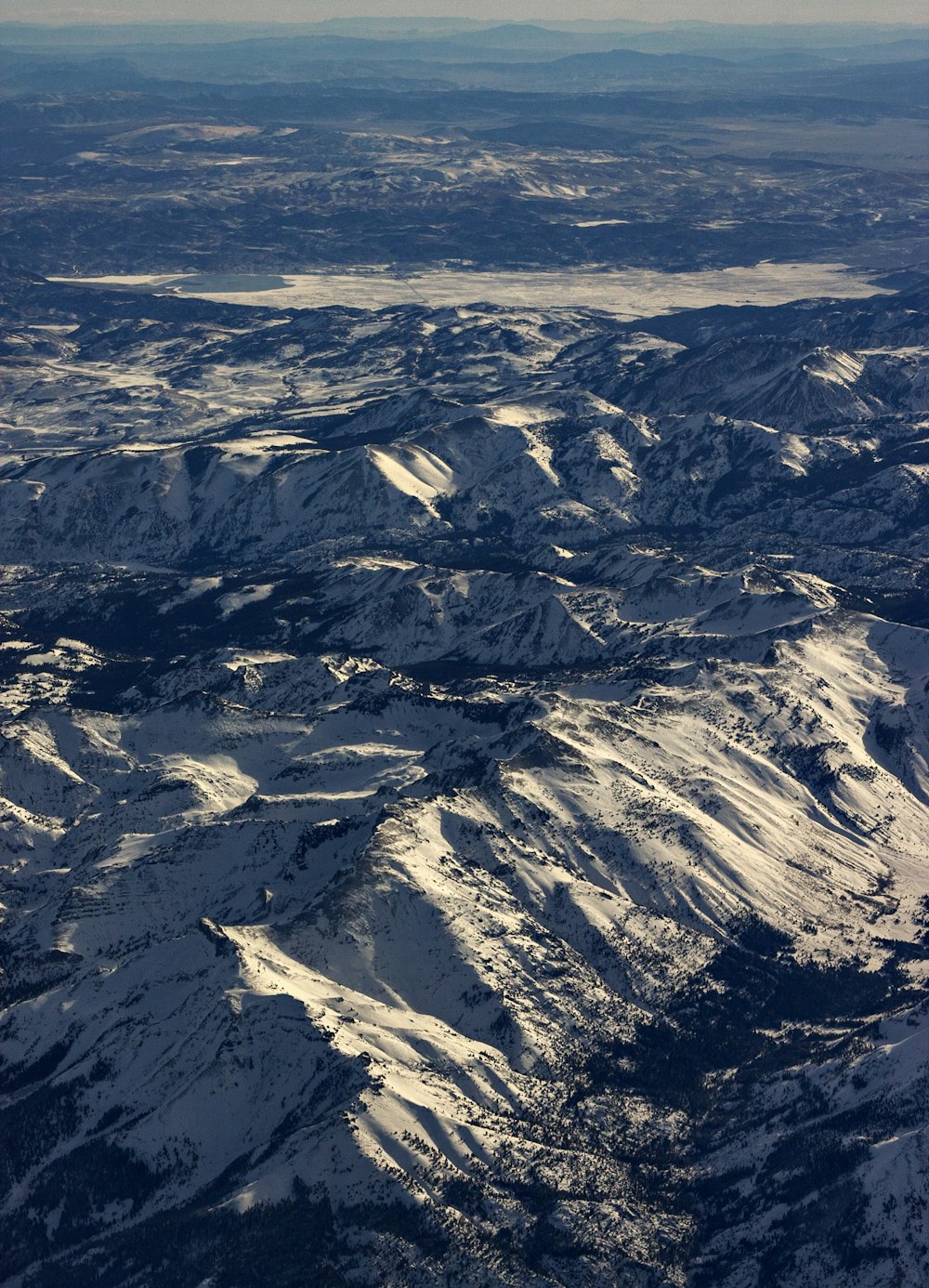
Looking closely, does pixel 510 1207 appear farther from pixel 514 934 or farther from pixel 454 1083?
pixel 514 934

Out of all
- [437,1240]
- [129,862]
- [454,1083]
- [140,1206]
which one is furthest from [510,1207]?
[129,862]

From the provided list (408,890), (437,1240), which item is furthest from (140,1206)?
(408,890)

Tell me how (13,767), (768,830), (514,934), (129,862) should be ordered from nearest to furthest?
(514,934) < (129,862) < (768,830) < (13,767)

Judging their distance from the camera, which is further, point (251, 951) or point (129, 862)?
point (129, 862)

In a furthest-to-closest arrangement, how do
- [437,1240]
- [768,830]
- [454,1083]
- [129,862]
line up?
[768,830] → [129,862] → [454,1083] → [437,1240]

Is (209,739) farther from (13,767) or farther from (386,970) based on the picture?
(386,970)

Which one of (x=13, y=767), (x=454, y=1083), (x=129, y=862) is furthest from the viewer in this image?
(x=13, y=767)

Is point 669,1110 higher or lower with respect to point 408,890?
lower

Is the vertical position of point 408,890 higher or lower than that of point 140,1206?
higher

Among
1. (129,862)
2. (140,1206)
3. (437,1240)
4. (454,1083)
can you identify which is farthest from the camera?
(129,862)
